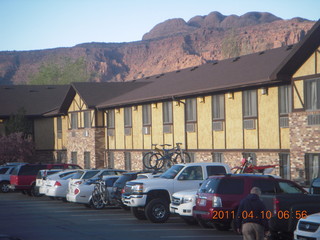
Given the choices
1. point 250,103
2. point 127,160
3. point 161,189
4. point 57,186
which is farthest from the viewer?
point 127,160

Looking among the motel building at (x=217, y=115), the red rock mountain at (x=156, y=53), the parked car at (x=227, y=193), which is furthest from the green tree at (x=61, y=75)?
the parked car at (x=227, y=193)

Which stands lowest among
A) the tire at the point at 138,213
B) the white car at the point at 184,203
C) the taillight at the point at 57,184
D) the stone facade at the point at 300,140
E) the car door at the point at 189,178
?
the tire at the point at 138,213

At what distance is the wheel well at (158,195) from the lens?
20.3 metres

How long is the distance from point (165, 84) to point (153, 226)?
21063mm

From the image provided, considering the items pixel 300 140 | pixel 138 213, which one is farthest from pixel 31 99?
pixel 138 213

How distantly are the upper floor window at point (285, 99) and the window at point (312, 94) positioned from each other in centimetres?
132

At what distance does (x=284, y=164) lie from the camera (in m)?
26.8

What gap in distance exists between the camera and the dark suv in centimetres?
1669

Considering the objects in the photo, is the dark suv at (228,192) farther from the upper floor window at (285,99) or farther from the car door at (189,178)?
the upper floor window at (285,99)

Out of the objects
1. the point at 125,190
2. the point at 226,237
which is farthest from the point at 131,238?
the point at 125,190

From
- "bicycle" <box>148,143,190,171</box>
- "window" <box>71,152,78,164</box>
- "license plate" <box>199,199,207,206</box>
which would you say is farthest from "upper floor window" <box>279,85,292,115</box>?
"window" <box>71,152,78,164</box>

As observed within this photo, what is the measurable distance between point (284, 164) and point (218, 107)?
5344 mm

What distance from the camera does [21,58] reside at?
195 m

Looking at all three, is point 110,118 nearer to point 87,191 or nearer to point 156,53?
point 87,191
